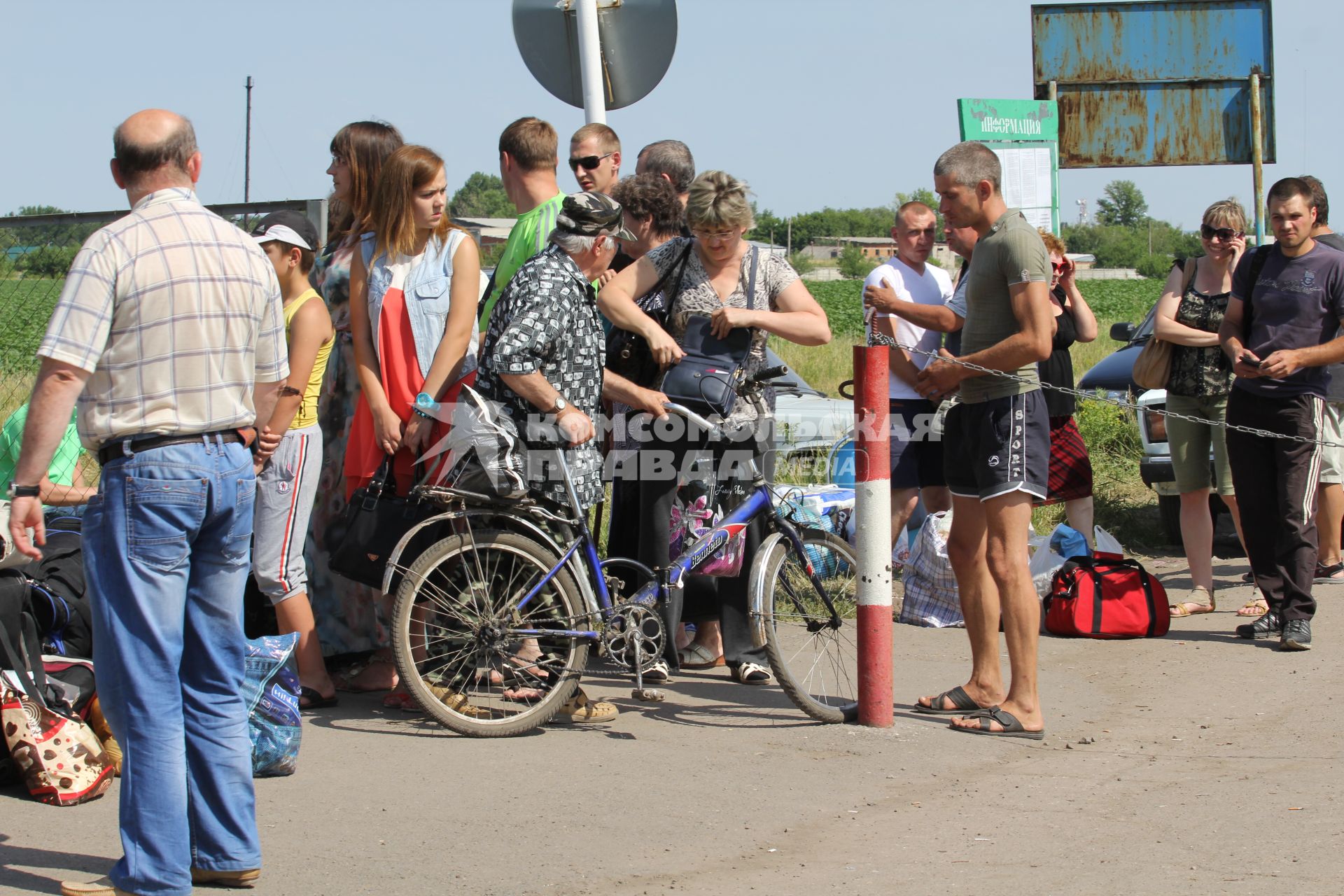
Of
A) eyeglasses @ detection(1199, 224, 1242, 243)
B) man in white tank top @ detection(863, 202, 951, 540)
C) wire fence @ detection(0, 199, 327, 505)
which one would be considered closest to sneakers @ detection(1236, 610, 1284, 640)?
man in white tank top @ detection(863, 202, 951, 540)

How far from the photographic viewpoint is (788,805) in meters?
4.54

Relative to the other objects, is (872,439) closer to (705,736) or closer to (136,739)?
(705,736)

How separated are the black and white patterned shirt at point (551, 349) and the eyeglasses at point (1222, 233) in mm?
4019

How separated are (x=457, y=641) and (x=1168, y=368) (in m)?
4.62

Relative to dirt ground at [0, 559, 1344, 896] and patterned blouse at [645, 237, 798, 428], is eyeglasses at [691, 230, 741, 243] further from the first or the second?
dirt ground at [0, 559, 1344, 896]

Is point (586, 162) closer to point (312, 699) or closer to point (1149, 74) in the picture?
point (312, 699)

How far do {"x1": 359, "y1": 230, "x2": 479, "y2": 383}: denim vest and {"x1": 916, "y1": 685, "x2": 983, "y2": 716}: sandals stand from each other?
2288 mm

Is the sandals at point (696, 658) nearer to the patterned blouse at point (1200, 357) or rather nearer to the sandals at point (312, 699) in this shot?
the sandals at point (312, 699)

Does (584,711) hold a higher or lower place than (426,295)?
lower

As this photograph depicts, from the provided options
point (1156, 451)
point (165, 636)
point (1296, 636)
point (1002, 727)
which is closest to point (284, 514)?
point (165, 636)

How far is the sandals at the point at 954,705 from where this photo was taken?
223 inches

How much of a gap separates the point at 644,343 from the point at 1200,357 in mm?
3512

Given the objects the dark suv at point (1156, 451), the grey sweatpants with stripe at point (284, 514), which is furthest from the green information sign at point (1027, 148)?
the grey sweatpants with stripe at point (284, 514)

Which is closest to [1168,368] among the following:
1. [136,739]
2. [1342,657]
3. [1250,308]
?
[1250,308]
